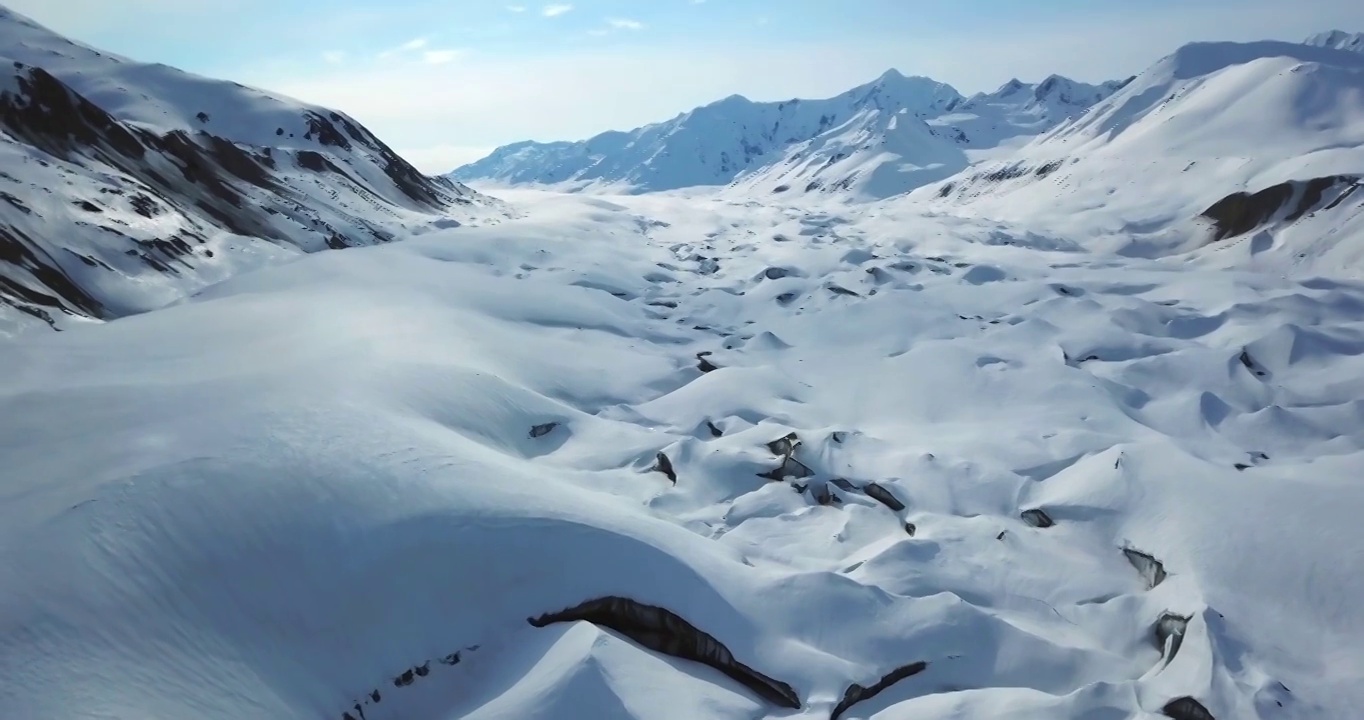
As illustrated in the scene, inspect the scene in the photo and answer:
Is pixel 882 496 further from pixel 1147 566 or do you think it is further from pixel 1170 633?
pixel 1170 633

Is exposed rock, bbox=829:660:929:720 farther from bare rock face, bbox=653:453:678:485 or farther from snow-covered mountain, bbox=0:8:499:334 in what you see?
snow-covered mountain, bbox=0:8:499:334

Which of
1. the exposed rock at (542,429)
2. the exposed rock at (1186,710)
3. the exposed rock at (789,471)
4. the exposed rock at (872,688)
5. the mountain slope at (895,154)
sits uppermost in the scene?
the mountain slope at (895,154)

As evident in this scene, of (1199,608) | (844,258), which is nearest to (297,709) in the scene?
(1199,608)

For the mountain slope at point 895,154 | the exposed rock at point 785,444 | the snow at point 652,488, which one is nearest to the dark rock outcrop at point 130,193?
the snow at point 652,488

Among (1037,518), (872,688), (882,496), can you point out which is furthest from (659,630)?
(1037,518)

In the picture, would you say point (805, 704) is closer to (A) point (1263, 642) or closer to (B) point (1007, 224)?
(A) point (1263, 642)

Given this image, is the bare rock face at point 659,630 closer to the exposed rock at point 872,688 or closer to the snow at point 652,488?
the snow at point 652,488

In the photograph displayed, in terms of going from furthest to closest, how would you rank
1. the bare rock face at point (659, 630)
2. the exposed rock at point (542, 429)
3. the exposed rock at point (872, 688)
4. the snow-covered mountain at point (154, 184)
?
the snow-covered mountain at point (154, 184) < the exposed rock at point (542, 429) < the bare rock face at point (659, 630) < the exposed rock at point (872, 688)
